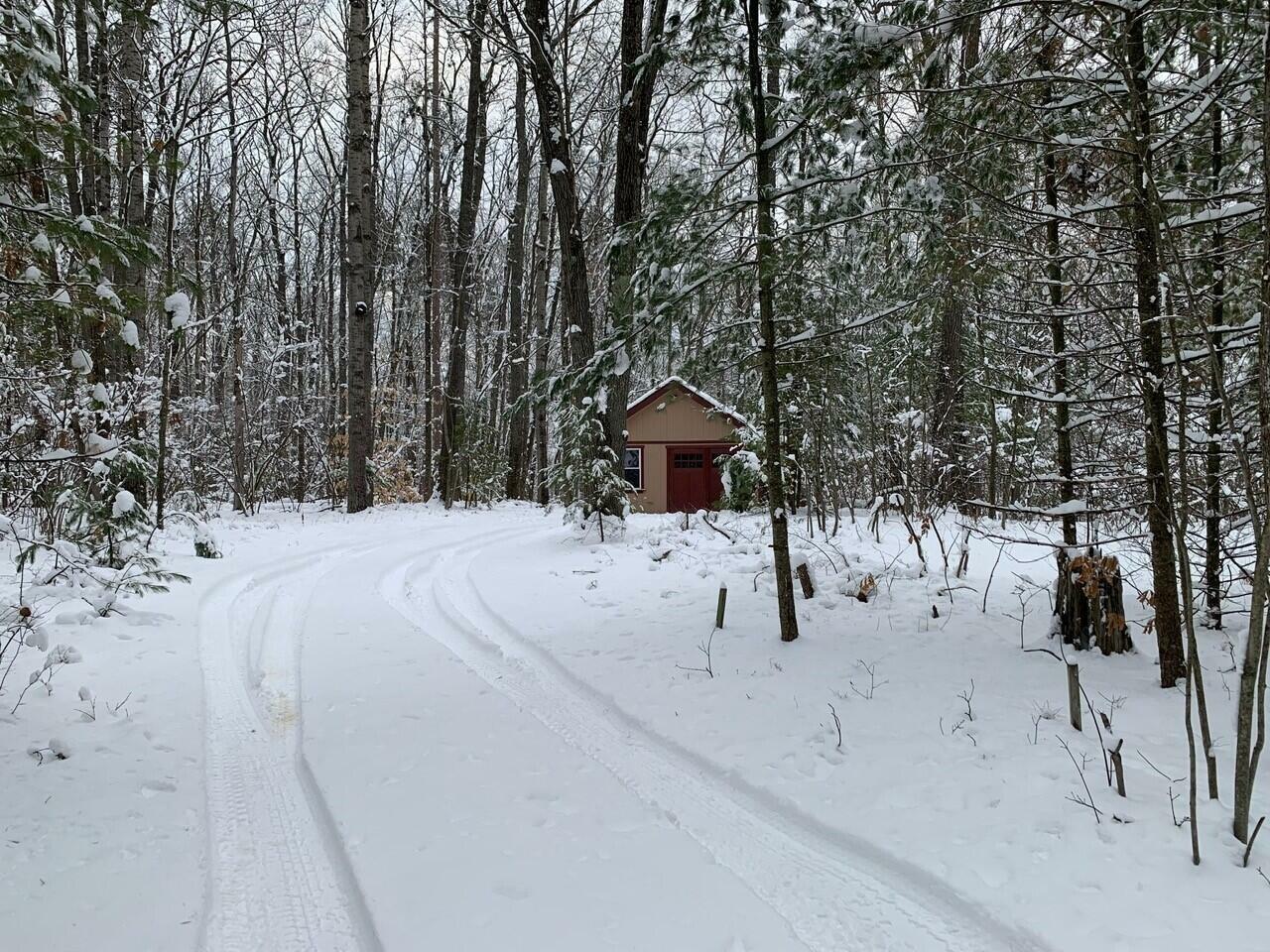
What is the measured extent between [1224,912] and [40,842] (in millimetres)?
4674

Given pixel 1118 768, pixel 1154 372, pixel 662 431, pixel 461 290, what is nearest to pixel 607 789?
pixel 1118 768

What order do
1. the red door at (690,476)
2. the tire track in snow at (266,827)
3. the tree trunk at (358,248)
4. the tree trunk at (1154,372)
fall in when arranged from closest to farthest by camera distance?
the tire track in snow at (266,827)
the tree trunk at (1154,372)
the tree trunk at (358,248)
the red door at (690,476)

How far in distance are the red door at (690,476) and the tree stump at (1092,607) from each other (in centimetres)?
1802

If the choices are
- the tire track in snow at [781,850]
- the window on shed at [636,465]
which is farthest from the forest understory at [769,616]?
the window on shed at [636,465]

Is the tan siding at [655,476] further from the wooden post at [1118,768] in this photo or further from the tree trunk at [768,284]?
the wooden post at [1118,768]

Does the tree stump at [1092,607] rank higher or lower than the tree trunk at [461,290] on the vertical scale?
lower

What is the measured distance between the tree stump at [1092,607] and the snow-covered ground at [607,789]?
0.20m

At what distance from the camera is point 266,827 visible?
322 centimetres

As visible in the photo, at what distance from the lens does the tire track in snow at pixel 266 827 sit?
8.43 feet

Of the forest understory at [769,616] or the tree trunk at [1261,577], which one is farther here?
the forest understory at [769,616]

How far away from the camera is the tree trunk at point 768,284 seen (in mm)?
5242

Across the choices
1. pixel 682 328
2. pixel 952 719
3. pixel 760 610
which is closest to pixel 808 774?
pixel 952 719

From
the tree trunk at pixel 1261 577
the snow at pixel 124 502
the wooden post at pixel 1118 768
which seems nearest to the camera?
the tree trunk at pixel 1261 577

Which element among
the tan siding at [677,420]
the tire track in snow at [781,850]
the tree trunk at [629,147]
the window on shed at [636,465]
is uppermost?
the tree trunk at [629,147]
